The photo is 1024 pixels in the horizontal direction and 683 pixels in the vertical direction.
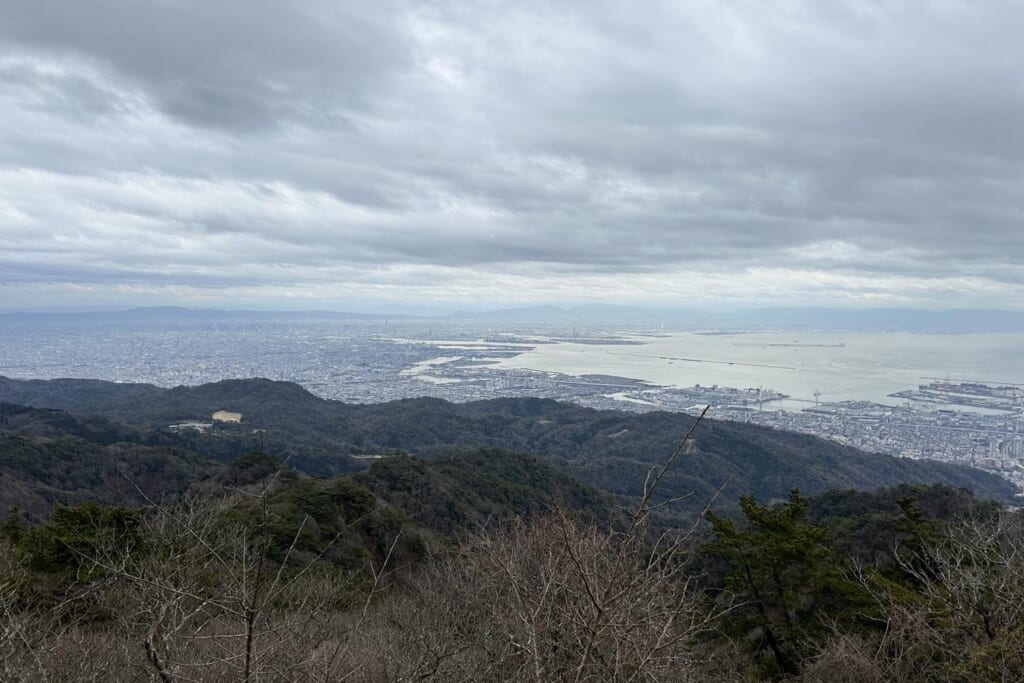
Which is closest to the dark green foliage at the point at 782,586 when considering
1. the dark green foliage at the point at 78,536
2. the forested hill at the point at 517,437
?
the dark green foliage at the point at 78,536

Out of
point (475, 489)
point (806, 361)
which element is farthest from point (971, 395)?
point (475, 489)

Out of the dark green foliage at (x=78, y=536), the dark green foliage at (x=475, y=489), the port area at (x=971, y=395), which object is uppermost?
the dark green foliage at (x=78, y=536)

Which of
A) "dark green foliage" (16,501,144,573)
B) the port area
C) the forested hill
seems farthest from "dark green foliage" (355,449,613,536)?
the port area

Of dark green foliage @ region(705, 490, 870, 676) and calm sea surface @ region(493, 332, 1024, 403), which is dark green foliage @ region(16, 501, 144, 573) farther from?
calm sea surface @ region(493, 332, 1024, 403)

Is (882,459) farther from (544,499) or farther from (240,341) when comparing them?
(240,341)

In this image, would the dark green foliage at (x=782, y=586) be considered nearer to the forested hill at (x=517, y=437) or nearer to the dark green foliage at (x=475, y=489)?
the dark green foliage at (x=475, y=489)

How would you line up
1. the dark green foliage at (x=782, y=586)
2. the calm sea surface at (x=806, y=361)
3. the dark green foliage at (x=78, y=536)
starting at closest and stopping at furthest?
the dark green foliage at (x=78, y=536)
the dark green foliage at (x=782, y=586)
the calm sea surface at (x=806, y=361)
